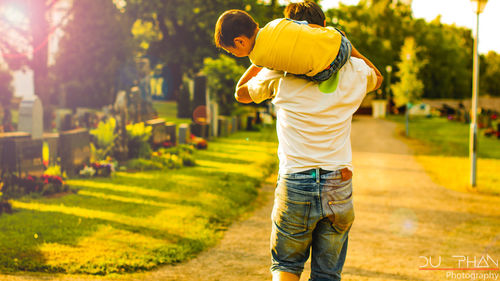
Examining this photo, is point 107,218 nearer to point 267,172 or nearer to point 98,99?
point 267,172

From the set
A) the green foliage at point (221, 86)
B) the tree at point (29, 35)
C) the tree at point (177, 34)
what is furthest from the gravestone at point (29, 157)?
the tree at point (29, 35)

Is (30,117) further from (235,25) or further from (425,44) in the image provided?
(425,44)

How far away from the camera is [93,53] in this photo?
33.9 metres

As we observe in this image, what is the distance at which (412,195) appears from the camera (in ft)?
33.0

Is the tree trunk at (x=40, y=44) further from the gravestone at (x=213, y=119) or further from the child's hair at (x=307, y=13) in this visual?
the child's hair at (x=307, y=13)

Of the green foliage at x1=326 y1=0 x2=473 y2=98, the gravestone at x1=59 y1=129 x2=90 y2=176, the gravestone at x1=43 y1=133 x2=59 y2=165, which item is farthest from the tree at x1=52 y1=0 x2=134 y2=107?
the green foliage at x1=326 y1=0 x2=473 y2=98

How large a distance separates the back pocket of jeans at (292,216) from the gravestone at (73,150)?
29.2ft

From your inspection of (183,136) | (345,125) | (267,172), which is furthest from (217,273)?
(183,136)

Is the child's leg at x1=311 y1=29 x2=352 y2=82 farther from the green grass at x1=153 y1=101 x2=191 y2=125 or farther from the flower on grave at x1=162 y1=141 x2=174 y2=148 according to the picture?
the green grass at x1=153 y1=101 x2=191 y2=125

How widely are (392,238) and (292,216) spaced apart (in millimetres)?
4416

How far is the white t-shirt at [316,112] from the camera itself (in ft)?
8.54

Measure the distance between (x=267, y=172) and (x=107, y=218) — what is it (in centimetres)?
613

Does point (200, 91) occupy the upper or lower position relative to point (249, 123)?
upper

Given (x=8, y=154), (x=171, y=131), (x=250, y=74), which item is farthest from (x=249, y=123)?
(x=250, y=74)
